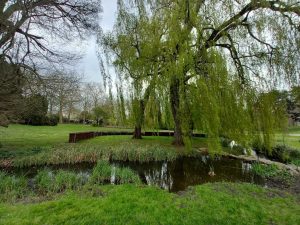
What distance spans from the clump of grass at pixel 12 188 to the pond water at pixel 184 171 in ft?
5.01

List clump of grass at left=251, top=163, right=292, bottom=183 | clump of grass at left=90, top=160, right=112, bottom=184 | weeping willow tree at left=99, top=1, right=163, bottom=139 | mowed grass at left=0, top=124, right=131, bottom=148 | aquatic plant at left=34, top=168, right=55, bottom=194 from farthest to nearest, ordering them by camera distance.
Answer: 1. mowed grass at left=0, top=124, right=131, bottom=148
2. weeping willow tree at left=99, top=1, right=163, bottom=139
3. clump of grass at left=251, top=163, right=292, bottom=183
4. clump of grass at left=90, top=160, right=112, bottom=184
5. aquatic plant at left=34, top=168, right=55, bottom=194

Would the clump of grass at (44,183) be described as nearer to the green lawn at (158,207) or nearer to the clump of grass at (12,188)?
the clump of grass at (12,188)

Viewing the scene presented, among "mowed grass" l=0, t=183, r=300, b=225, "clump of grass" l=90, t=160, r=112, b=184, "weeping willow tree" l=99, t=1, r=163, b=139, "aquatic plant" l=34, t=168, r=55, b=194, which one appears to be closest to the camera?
"mowed grass" l=0, t=183, r=300, b=225

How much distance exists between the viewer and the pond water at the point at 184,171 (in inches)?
251

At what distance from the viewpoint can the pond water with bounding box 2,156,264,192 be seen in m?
6.36

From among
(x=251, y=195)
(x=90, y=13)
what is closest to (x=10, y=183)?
(x=251, y=195)

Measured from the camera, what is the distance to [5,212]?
3.57 meters

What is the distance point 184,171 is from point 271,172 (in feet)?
9.19

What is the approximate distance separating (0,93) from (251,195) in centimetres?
747

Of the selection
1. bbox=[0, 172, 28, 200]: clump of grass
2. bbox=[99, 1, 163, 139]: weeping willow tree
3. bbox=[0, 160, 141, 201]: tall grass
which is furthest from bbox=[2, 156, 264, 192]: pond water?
bbox=[99, 1, 163, 139]: weeping willow tree

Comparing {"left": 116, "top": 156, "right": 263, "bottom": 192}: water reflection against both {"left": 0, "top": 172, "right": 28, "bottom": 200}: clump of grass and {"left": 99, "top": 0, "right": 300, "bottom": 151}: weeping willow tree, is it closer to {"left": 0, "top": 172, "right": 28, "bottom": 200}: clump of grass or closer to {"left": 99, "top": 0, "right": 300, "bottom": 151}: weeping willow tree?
{"left": 99, "top": 0, "right": 300, "bottom": 151}: weeping willow tree

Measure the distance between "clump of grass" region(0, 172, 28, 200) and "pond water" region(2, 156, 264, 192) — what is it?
153 centimetres

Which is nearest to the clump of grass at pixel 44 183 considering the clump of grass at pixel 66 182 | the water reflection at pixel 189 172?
the clump of grass at pixel 66 182

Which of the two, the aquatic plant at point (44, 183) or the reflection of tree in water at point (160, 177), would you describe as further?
the reflection of tree in water at point (160, 177)
